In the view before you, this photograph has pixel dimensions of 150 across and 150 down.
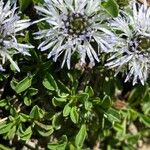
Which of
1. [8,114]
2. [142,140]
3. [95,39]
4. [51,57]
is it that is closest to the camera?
[95,39]

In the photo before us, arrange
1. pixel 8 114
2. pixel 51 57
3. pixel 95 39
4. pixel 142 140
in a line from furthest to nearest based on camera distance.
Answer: pixel 142 140
pixel 8 114
pixel 51 57
pixel 95 39

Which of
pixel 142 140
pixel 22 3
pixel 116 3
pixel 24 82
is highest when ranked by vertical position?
pixel 22 3

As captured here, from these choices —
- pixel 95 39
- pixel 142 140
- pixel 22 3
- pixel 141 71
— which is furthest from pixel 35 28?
pixel 142 140

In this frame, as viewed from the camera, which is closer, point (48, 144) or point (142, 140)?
point (48, 144)

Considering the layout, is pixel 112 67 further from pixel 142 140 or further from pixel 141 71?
pixel 142 140

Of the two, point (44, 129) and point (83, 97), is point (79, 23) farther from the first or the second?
point (44, 129)

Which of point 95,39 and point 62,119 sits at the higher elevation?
point 95,39

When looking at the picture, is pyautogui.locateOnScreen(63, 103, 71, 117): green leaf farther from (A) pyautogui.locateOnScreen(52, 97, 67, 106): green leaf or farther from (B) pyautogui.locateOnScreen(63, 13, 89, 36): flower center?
(B) pyautogui.locateOnScreen(63, 13, 89, 36): flower center
